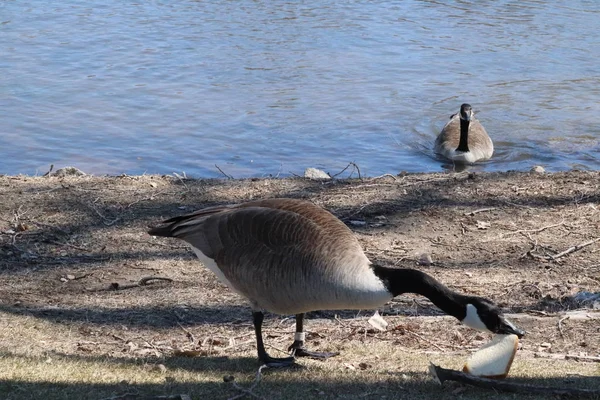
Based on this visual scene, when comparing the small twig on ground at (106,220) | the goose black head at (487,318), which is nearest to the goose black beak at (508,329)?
the goose black head at (487,318)

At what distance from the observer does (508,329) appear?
178 inches

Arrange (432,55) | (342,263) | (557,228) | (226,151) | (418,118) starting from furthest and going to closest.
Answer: (432,55) → (418,118) → (226,151) → (557,228) → (342,263)

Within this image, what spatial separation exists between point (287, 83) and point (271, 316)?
33.5 feet

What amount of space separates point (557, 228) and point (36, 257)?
456 cm

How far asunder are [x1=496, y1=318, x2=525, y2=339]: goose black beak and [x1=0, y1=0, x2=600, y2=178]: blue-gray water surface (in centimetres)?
622

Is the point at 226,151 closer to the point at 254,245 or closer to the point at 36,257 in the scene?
the point at 36,257

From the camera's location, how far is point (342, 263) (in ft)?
15.7

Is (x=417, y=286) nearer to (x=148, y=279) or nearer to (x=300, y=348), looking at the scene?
(x=300, y=348)

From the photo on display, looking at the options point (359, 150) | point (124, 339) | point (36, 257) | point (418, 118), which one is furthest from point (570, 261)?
point (418, 118)

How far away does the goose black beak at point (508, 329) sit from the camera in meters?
4.50

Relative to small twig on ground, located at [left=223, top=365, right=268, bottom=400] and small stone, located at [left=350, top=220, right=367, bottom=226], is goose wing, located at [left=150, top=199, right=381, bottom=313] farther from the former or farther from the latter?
small stone, located at [left=350, top=220, right=367, bottom=226]

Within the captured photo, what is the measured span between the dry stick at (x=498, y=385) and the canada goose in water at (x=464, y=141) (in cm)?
873

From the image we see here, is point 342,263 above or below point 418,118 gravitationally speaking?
above

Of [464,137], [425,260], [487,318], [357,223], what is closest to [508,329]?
[487,318]
